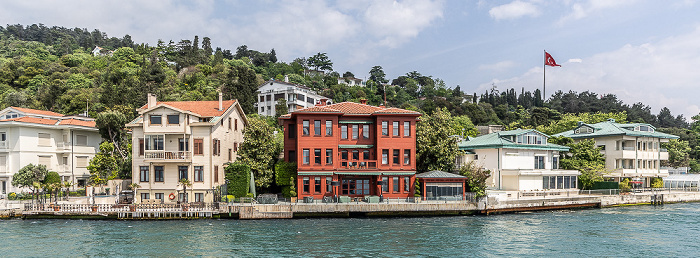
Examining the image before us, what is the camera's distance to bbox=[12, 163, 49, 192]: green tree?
170 ft

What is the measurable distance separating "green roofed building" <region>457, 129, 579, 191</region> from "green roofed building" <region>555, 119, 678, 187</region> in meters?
11.0

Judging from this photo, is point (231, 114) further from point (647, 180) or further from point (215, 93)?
point (647, 180)

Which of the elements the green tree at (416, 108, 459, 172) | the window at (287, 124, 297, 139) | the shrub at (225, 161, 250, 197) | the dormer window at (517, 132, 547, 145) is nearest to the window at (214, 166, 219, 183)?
the shrub at (225, 161, 250, 197)

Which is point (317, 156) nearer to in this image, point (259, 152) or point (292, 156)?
point (292, 156)

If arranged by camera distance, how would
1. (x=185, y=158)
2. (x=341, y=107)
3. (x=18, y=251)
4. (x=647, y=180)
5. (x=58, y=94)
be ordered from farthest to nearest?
1. (x=58, y=94)
2. (x=647, y=180)
3. (x=341, y=107)
4. (x=185, y=158)
5. (x=18, y=251)

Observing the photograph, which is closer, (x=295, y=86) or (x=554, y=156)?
(x=554, y=156)

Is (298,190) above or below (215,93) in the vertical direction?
below

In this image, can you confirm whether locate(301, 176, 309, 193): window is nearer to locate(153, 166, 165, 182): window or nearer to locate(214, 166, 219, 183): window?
locate(214, 166, 219, 183): window

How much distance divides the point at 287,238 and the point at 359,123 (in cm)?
1906

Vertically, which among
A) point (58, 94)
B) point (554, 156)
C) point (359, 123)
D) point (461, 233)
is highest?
point (58, 94)

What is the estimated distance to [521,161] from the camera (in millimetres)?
58406

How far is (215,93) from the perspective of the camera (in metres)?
92.4

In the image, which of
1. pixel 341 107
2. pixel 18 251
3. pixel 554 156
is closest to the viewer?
pixel 18 251

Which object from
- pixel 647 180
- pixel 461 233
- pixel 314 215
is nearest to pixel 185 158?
pixel 314 215
